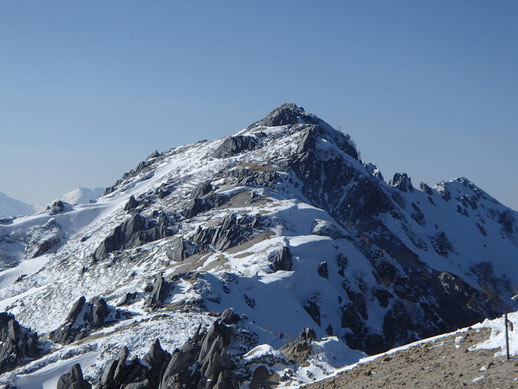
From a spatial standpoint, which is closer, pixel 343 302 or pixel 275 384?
pixel 275 384

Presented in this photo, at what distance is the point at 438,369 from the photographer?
2805 cm

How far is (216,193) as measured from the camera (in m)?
126

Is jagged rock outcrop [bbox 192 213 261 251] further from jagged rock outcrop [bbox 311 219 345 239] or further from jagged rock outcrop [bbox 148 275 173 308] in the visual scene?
jagged rock outcrop [bbox 148 275 173 308]

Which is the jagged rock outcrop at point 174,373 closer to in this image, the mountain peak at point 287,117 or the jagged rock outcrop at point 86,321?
the jagged rock outcrop at point 86,321

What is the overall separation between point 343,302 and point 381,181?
87.4 meters

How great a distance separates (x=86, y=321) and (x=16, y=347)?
8.44m

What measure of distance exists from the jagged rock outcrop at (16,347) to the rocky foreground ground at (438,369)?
167 feet

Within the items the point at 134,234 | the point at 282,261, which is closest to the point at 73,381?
the point at 282,261

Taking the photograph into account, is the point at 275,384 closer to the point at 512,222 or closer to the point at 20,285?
the point at 20,285

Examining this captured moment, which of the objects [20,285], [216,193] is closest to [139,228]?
[216,193]

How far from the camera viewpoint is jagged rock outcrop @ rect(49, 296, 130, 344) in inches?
3059

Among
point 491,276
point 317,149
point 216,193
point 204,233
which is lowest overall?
point 491,276

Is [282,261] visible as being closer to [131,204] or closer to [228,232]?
[228,232]

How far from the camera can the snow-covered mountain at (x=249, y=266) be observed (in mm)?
64338
